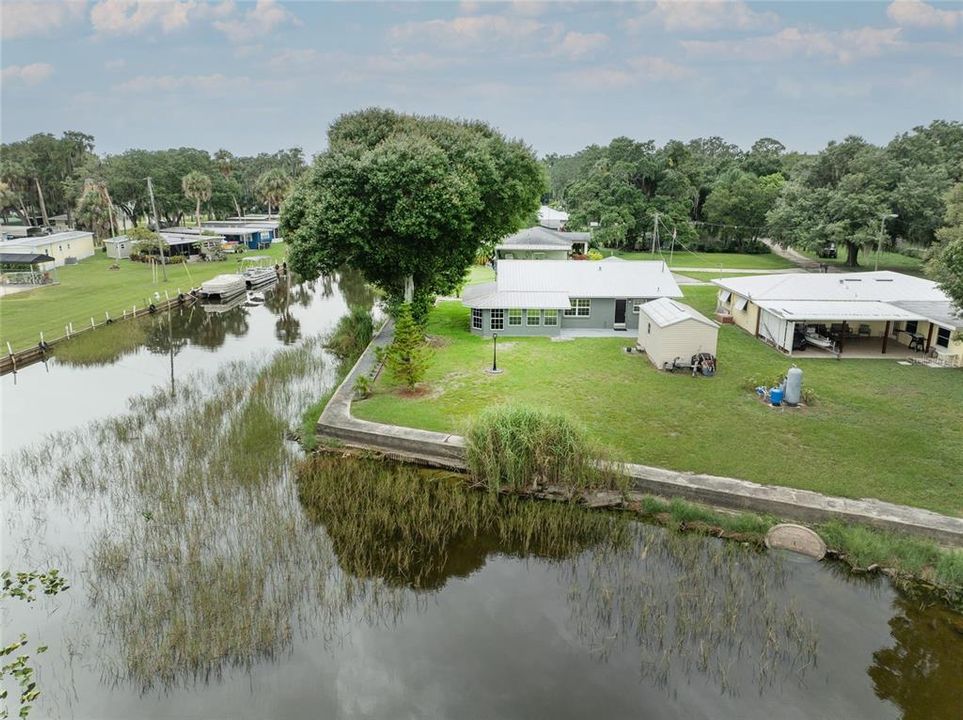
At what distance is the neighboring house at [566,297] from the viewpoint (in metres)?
26.8

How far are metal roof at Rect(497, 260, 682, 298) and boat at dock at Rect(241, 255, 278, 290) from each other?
21883 millimetres

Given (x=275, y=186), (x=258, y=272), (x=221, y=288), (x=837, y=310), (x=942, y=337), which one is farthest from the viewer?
(x=275, y=186)

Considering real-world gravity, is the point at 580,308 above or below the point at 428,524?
above

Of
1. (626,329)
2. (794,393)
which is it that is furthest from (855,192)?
(794,393)

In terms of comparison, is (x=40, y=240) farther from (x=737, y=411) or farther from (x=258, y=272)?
(x=737, y=411)

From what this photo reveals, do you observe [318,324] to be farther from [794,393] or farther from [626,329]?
[794,393]

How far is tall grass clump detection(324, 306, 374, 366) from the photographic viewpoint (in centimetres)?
2578

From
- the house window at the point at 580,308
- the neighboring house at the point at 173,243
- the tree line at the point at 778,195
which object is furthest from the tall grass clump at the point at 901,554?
the neighboring house at the point at 173,243

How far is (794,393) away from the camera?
59.5 feet

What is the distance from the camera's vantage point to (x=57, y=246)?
4628cm

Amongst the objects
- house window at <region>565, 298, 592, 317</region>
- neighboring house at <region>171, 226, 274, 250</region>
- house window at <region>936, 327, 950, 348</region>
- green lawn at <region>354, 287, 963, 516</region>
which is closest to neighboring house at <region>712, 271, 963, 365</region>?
house window at <region>936, 327, 950, 348</region>

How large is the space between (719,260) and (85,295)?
1785 inches

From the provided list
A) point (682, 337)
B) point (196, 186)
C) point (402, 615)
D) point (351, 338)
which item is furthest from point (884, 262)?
point (196, 186)

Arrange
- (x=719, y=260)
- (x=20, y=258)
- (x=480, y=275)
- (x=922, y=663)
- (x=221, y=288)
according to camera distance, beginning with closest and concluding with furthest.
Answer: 1. (x=922, y=663)
2. (x=221, y=288)
3. (x=20, y=258)
4. (x=480, y=275)
5. (x=719, y=260)
